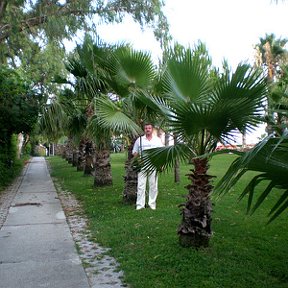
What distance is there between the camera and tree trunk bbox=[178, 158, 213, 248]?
5.18 m

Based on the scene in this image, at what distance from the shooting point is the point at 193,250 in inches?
207

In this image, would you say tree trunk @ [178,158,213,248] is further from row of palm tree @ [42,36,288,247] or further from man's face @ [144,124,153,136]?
man's face @ [144,124,153,136]

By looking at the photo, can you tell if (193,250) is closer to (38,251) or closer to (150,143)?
(38,251)

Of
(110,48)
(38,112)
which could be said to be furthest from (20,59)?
(110,48)

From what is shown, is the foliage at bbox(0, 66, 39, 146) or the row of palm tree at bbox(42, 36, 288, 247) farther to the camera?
the foliage at bbox(0, 66, 39, 146)

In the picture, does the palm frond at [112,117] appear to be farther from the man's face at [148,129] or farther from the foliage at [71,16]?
the foliage at [71,16]

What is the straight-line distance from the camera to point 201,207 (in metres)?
5.21

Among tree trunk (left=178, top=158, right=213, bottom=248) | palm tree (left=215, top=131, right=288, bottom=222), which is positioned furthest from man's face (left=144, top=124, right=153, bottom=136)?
palm tree (left=215, top=131, right=288, bottom=222)

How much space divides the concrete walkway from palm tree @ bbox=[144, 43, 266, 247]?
1.56 meters

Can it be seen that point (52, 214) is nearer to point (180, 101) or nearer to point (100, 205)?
point (100, 205)

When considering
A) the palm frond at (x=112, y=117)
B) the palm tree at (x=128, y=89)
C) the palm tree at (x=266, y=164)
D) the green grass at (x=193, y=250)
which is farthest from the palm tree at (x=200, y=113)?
the palm frond at (x=112, y=117)

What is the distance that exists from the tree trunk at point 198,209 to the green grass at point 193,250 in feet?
0.53

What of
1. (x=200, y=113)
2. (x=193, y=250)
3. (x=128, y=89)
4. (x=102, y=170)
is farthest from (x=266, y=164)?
(x=102, y=170)

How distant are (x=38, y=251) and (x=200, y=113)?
313 centimetres
